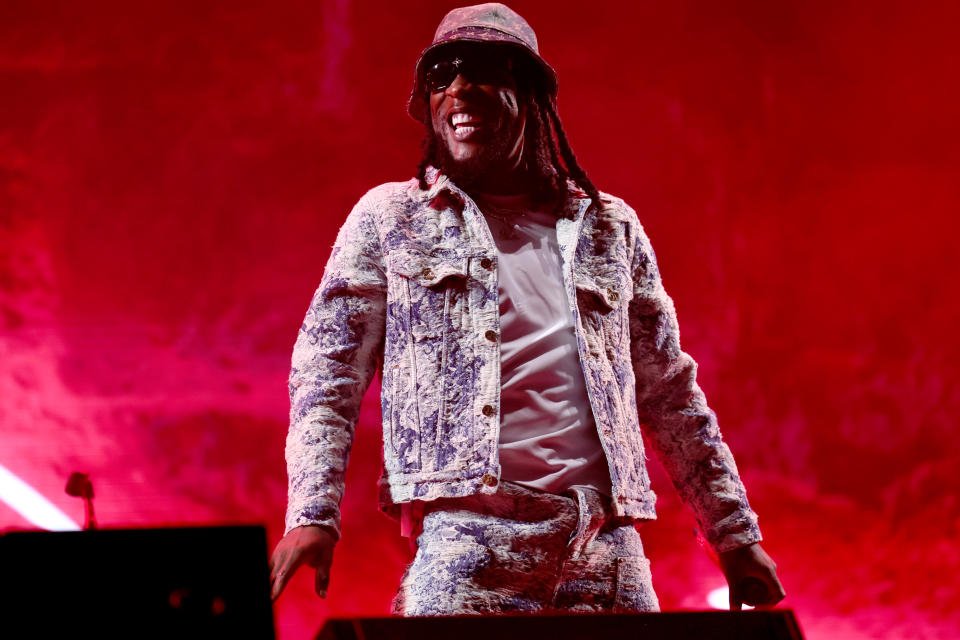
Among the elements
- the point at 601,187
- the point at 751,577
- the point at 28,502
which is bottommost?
the point at 751,577

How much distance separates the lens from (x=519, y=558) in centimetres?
151

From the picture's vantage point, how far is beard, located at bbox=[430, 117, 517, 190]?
1.87 meters

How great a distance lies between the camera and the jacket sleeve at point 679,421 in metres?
1.77

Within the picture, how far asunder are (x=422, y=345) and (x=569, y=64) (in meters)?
1.57

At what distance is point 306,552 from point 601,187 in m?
1.70

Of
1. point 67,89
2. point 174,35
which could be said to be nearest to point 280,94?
point 174,35

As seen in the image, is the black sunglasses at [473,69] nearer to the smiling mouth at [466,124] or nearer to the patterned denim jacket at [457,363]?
the smiling mouth at [466,124]

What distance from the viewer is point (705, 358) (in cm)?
296

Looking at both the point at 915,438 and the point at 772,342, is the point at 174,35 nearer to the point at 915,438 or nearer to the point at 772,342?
the point at 772,342

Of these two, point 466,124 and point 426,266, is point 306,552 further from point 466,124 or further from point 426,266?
point 466,124

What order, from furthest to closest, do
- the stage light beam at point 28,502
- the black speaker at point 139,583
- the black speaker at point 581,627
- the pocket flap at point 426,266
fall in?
the stage light beam at point 28,502 → the pocket flap at point 426,266 → the black speaker at point 581,627 → the black speaker at point 139,583

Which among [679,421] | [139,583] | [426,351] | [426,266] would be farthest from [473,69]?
[139,583]

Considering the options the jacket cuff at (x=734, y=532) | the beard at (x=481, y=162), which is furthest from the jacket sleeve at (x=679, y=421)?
the beard at (x=481, y=162)

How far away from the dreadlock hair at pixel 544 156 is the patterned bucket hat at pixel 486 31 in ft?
0.18
